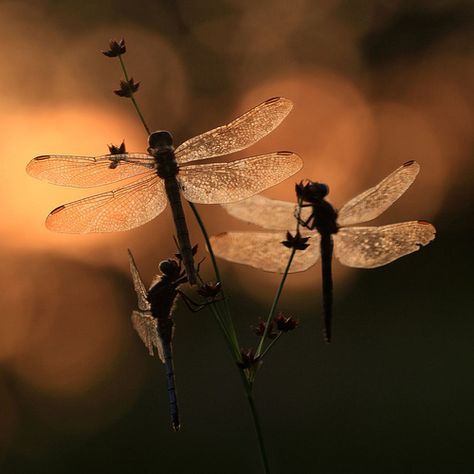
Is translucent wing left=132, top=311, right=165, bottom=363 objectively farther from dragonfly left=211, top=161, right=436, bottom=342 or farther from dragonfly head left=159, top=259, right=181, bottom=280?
dragonfly left=211, top=161, right=436, bottom=342

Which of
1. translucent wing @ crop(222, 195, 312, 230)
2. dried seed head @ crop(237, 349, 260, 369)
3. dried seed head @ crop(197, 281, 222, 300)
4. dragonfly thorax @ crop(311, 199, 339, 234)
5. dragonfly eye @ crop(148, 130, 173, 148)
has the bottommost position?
dried seed head @ crop(237, 349, 260, 369)

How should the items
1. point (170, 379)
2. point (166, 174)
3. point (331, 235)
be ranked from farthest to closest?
point (166, 174) → point (331, 235) → point (170, 379)

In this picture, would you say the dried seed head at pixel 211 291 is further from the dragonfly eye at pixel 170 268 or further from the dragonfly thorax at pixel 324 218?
the dragonfly thorax at pixel 324 218

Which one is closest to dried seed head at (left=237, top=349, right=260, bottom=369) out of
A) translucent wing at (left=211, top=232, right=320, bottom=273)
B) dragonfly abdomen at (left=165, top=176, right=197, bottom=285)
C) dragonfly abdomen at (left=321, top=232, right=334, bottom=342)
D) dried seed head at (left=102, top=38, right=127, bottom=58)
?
dragonfly abdomen at (left=321, top=232, right=334, bottom=342)

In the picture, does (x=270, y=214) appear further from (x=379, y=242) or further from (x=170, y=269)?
(x=170, y=269)

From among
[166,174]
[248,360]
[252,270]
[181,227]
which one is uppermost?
[252,270]

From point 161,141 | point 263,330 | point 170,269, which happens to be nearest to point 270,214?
point 161,141

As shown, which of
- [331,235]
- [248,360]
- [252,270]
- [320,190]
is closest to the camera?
[248,360]
